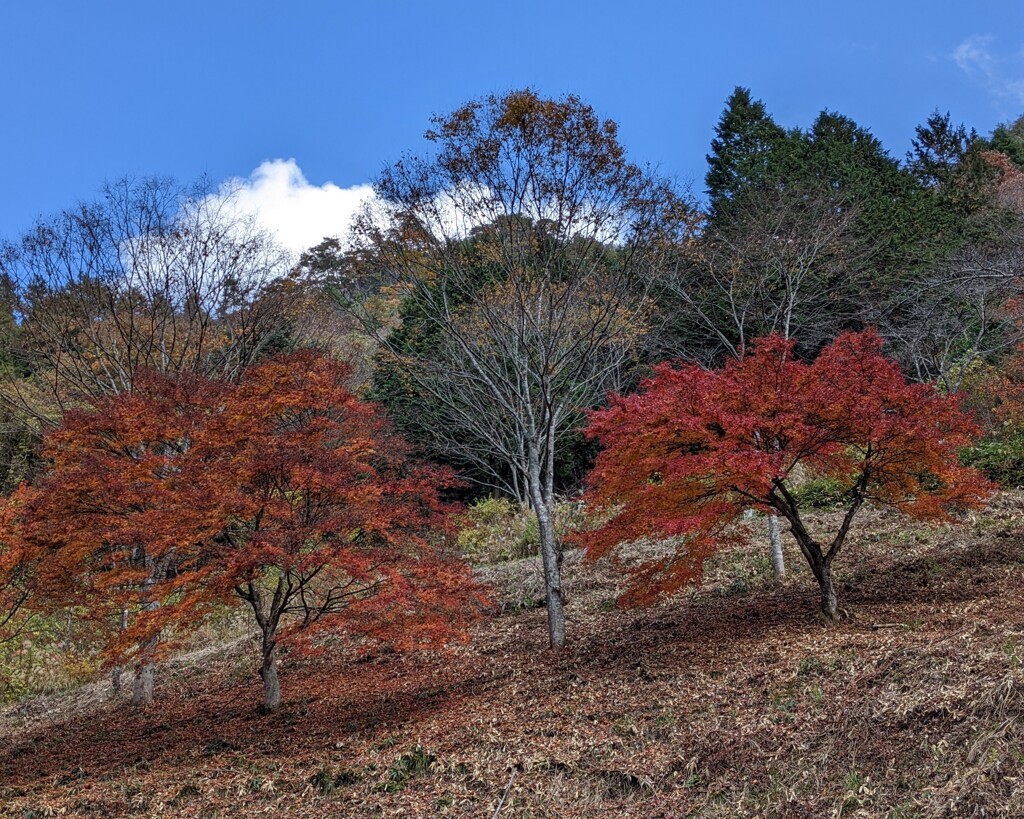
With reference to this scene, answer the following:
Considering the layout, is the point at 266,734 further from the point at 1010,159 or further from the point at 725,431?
the point at 1010,159

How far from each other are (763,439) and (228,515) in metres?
6.06

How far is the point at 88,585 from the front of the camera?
941 centimetres

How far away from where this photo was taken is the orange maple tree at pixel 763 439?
794 centimetres

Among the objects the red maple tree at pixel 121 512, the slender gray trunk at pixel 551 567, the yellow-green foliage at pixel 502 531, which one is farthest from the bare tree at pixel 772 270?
the red maple tree at pixel 121 512

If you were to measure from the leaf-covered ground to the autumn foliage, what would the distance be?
1.22 meters

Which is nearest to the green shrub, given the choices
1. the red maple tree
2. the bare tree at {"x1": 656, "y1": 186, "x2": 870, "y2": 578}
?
the bare tree at {"x1": 656, "y1": 186, "x2": 870, "y2": 578}

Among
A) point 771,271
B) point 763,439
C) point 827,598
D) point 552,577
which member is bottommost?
point 827,598

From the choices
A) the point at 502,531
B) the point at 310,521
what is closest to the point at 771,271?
the point at 502,531

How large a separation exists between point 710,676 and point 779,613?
2298mm

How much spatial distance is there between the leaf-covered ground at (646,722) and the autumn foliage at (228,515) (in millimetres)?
1223

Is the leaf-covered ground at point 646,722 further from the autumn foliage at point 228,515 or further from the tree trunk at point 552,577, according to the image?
the autumn foliage at point 228,515

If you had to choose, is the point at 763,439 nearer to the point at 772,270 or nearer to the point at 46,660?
the point at 772,270

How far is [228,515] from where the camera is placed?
815cm

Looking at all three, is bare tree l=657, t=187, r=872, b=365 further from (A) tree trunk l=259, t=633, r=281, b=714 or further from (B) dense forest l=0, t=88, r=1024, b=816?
(A) tree trunk l=259, t=633, r=281, b=714
